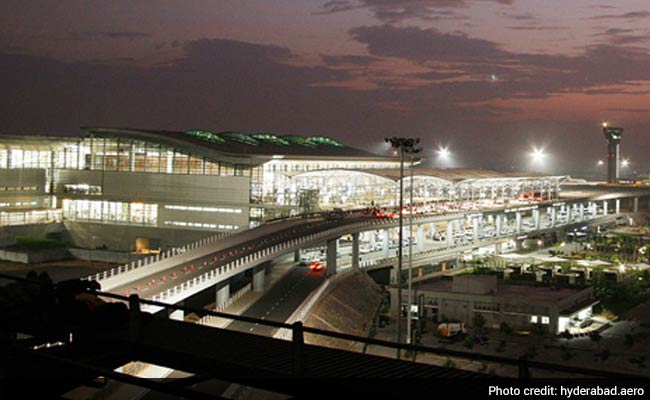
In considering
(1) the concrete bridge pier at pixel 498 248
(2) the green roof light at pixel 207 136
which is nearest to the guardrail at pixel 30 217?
(2) the green roof light at pixel 207 136

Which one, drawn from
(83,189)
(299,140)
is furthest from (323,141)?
(83,189)

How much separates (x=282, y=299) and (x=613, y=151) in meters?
134

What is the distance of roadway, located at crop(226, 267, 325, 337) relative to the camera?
96.2ft

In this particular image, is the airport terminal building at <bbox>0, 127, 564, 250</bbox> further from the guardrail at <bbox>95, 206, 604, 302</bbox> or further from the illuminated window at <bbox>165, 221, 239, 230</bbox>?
the guardrail at <bbox>95, 206, 604, 302</bbox>

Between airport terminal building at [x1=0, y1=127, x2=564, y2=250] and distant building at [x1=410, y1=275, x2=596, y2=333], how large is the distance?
2398cm

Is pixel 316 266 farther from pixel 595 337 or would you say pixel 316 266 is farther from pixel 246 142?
pixel 246 142

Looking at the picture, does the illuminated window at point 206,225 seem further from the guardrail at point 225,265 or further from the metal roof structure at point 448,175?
the metal roof structure at point 448,175

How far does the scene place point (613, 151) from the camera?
504 ft

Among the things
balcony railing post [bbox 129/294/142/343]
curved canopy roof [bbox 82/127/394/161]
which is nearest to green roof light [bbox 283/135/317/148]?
curved canopy roof [bbox 82/127/394/161]

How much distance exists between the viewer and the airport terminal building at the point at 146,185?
5916 cm

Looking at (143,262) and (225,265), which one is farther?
(225,265)

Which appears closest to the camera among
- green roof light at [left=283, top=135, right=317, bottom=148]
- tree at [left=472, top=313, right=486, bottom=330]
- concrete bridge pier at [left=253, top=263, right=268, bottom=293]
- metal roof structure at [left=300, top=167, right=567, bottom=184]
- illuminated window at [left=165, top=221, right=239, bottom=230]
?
tree at [left=472, top=313, right=486, bottom=330]

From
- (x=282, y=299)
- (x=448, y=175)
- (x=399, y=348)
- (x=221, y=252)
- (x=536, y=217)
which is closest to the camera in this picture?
(x=399, y=348)

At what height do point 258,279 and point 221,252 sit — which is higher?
point 221,252
